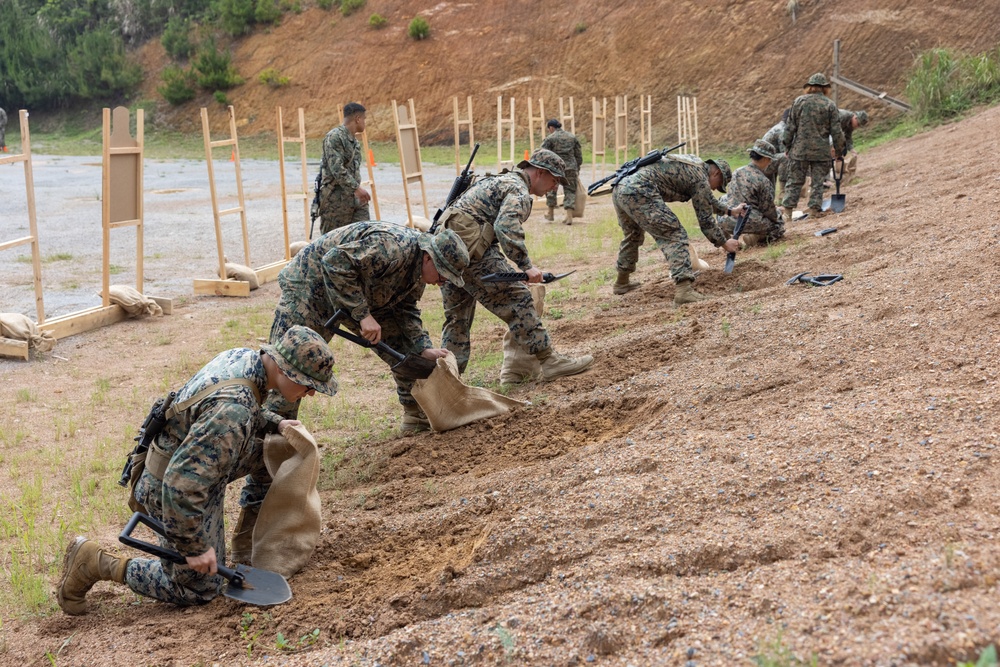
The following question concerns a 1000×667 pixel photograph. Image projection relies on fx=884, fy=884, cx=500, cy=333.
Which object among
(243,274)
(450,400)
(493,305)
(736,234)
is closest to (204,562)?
(450,400)

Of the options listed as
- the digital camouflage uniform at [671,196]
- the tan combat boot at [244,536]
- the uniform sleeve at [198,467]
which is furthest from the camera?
the digital camouflage uniform at [671,196]

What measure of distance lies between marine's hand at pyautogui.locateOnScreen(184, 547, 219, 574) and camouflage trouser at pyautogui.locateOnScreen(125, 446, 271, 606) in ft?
0.34

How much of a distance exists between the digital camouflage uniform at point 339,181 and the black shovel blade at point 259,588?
616 centimetres

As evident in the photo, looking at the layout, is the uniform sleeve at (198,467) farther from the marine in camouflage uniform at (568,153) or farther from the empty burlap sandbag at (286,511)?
the marine in camouflage uniform at (568,153)

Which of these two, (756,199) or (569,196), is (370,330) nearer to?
(756,199)

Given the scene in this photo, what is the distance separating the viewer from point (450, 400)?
5.59m

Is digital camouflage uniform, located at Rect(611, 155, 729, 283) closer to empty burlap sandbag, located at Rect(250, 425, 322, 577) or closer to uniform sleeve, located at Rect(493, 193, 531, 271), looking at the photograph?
uniform sleeve, located at Rect(493, 193, 531, 271)

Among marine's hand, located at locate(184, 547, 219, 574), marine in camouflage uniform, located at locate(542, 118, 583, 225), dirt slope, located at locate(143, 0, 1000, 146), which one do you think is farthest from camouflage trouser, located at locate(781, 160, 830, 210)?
dirt slope, located at locate(143, 0, 1000, 146)

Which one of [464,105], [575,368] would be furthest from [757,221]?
[464,105]

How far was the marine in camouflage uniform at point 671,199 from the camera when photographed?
7952 mm

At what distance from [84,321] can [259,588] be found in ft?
19.1

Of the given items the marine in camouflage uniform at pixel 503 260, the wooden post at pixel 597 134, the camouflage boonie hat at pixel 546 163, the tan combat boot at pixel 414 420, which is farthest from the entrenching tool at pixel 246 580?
the wooden post at pixel 597 134

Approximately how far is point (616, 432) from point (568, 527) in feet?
4.53

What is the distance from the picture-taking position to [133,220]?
884 cm
